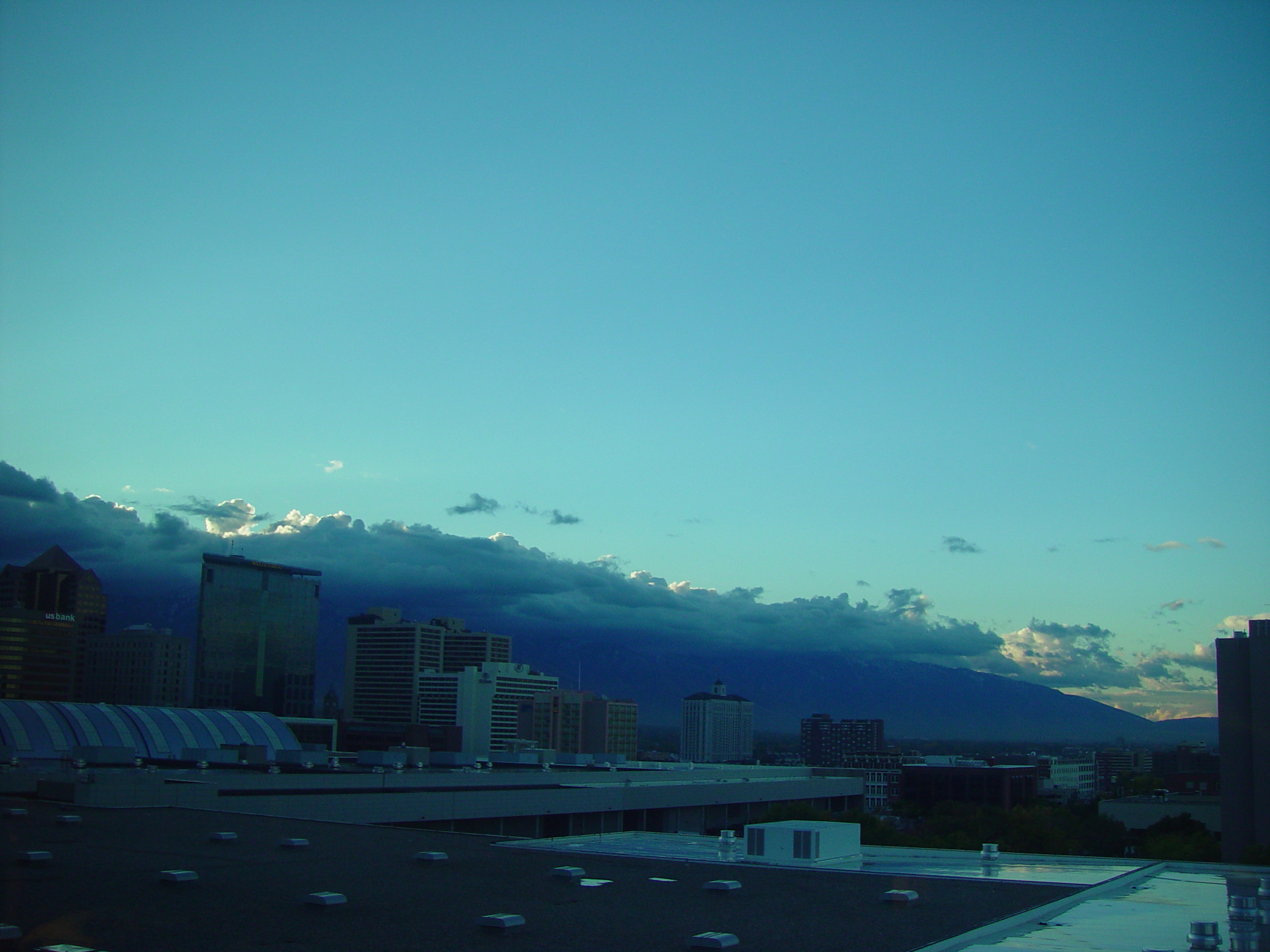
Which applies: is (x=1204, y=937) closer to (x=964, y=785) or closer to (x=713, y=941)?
(x=713, y=941)

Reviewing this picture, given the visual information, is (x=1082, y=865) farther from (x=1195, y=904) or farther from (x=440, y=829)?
(x=440, y=829)

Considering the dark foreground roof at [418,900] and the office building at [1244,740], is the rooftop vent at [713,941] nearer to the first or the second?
the dark foreground roof at [418,900]

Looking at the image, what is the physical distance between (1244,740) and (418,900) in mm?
66437

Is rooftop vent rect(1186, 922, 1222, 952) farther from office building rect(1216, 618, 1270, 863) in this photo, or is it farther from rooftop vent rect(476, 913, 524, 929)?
office building rect(1216, 618, 1270, 863)

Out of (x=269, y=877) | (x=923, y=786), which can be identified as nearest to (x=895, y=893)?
(x=269, y=877)

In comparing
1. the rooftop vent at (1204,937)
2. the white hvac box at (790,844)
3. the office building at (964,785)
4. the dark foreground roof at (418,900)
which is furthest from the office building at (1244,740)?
the office building at (964,785)

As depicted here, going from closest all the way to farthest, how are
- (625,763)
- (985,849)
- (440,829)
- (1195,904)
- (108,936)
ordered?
(108,936) < (1195,904) < (985,849) < (440,829) < (625,763)

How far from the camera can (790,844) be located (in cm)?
2319

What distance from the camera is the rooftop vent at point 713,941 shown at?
519 inches

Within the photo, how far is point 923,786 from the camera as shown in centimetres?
14025

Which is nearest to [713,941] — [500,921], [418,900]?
[500,921]

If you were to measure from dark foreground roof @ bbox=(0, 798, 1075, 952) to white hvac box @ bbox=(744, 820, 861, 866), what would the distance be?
1143mm

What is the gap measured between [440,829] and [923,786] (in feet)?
348

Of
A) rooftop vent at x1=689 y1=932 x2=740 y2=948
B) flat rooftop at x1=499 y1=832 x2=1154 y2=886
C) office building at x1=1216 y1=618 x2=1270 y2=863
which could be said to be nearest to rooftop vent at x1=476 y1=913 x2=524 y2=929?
rooftop vent at x1=689 y1=932 x2=740 y2=948
